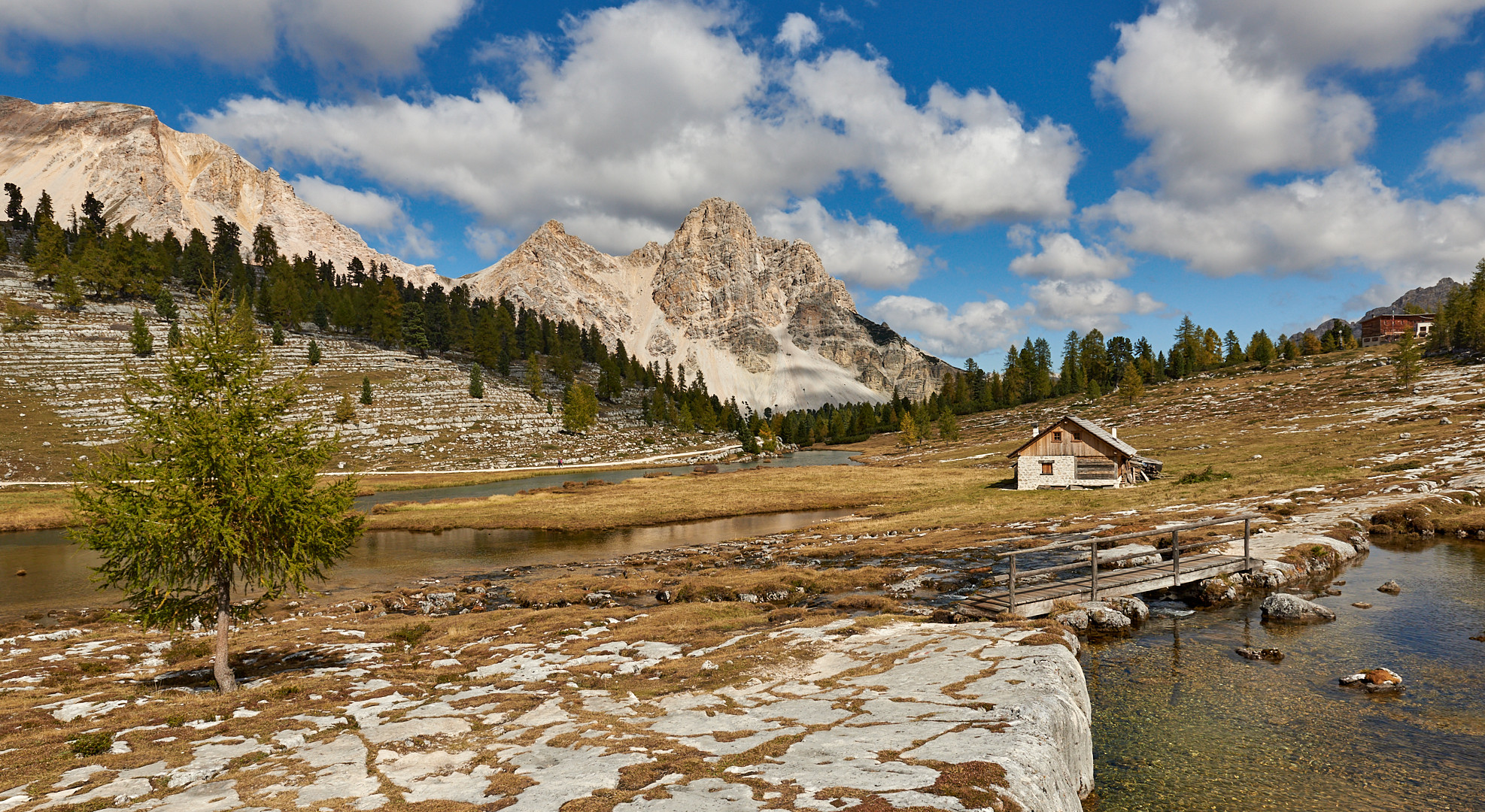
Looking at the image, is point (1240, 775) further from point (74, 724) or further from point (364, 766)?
point (74, 724)

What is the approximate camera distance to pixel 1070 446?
67250 mm

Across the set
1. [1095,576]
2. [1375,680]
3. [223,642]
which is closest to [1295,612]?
[1375,680]

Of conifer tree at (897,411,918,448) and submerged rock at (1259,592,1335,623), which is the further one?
conifer tree at (897,411,918,448)

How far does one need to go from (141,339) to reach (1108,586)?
544 ft

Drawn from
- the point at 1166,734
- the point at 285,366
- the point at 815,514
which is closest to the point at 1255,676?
the point at 1166,734

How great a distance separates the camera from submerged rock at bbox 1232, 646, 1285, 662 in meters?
17.8

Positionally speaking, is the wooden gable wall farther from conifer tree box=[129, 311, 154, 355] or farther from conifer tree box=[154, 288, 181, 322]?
conifer tree box=[154, 288, 181, 322]

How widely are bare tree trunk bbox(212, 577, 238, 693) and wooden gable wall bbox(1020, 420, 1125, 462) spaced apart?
226 ft

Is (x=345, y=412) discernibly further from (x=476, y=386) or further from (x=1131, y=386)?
(x=1131, y=386)

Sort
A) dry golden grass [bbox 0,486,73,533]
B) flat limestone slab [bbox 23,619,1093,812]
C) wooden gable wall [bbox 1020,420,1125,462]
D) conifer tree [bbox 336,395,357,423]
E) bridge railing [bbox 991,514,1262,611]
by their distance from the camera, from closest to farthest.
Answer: flat limestone slab [bbox 23,619,1093,812], bridge railing [bbox 991,514,1262,611], dry golden grass [bbox 0,486,73,533], wooden gable wall [bbox 1020,420,1125,462], conifer tree [bbox 336,395,357,423]

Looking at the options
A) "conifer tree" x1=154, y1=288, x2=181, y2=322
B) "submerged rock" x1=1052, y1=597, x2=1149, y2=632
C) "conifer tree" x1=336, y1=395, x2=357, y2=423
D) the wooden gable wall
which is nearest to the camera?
"submerged rock" x1=1052, y1=597, x2=1149, y2=632

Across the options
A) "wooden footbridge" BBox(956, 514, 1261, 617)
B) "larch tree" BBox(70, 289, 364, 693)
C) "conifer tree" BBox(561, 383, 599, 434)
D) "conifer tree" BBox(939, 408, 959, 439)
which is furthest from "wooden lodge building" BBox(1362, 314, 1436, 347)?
"larch tree" BBox(70, 289, 364, 693)

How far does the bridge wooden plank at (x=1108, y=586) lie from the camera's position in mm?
20922

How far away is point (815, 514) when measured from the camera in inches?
2402
